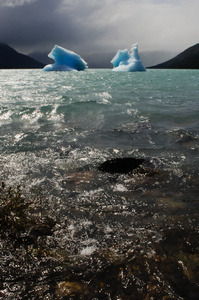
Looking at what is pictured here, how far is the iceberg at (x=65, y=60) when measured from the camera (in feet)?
250

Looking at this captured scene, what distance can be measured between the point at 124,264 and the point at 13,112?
14.2 metres

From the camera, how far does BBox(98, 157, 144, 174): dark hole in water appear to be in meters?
6.76

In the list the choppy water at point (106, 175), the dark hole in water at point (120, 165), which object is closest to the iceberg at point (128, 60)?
the choppy water at point (106, 175)

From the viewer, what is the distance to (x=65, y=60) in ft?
283

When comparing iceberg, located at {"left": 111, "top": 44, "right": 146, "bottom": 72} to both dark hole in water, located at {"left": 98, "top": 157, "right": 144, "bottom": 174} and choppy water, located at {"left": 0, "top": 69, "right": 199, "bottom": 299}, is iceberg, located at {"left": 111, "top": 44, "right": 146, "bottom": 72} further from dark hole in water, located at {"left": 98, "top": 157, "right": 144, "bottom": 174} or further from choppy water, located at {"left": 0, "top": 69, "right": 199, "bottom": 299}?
dark hole in water, located at {"left": 98, "top": 157, "right": 144, "bottom": 174}

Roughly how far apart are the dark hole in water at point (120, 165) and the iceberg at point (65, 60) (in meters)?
74.5

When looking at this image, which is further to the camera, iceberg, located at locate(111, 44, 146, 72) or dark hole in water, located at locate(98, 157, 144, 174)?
iceberg, located at locate(111, 44, 146, 72)

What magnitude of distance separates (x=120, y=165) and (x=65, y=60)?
88.4 m

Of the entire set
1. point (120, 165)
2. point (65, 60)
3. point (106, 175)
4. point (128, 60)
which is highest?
point (65, 60)

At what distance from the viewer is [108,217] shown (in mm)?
4578

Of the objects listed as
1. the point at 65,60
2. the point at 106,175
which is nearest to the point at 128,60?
the point at 65,60

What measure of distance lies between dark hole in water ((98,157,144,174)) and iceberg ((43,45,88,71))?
244 feet

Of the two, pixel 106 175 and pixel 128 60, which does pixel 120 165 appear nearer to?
pixel 106 175

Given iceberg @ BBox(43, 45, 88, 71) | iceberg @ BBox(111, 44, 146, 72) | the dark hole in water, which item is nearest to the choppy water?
the dark hole in water
